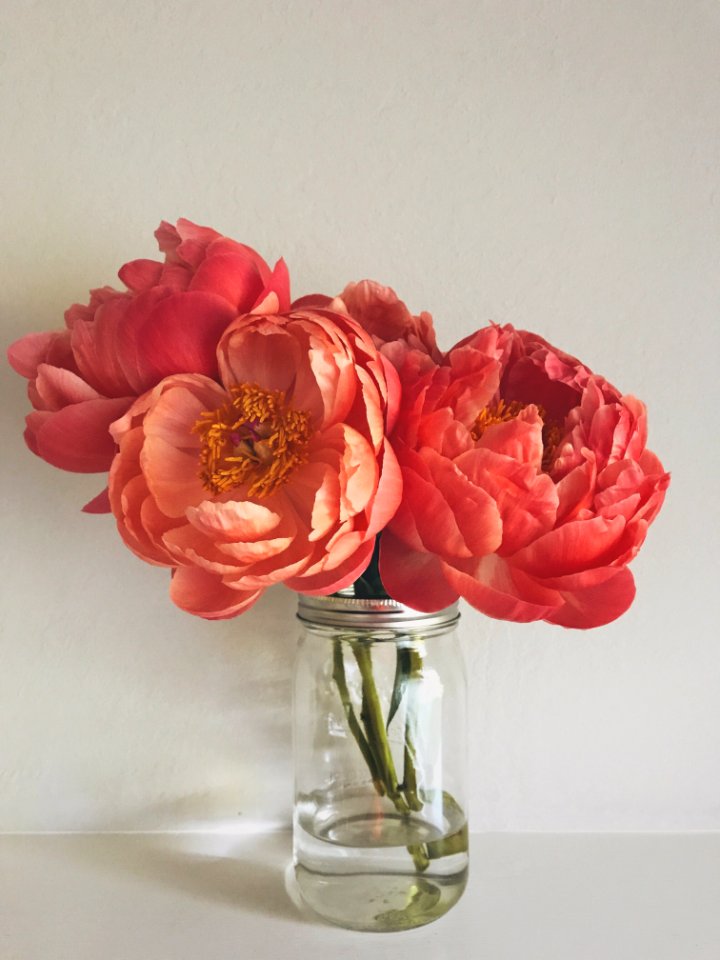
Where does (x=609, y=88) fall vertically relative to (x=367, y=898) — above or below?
above

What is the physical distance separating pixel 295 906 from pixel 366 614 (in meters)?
0.24

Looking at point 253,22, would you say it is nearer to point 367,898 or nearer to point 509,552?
point 509,552

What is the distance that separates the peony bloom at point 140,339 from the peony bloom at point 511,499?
0.12 m

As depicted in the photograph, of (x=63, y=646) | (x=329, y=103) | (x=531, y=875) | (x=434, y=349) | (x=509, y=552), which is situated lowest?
(x=531, y=875)

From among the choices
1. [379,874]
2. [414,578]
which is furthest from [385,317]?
[379,874]

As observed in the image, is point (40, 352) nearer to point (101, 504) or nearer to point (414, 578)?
point (101, 504)

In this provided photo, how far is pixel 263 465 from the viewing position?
0.54 metres

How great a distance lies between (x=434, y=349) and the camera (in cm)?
62

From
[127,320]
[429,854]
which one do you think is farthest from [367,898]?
[127,320]

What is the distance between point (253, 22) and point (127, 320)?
1.17ft

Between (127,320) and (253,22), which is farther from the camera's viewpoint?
(253,22)

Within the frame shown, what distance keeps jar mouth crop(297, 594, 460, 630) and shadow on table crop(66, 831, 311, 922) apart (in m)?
0.23

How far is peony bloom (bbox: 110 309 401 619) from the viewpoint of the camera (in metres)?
0.50

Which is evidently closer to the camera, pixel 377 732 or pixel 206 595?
pixel 206 595
